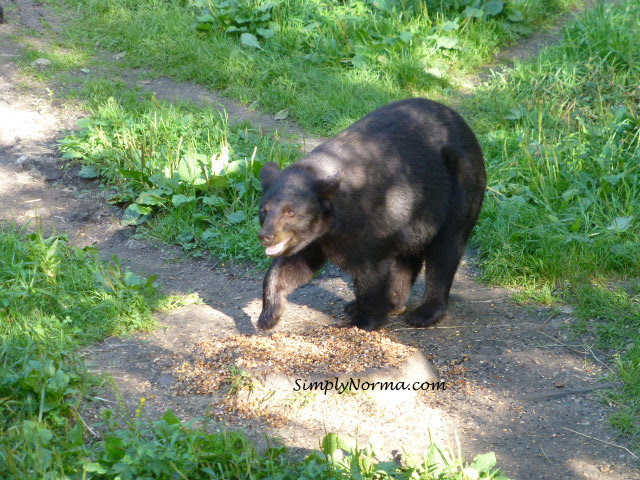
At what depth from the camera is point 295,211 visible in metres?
5.05

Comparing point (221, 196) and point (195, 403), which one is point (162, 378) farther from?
point (221, 196)

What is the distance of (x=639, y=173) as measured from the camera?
6.98 m

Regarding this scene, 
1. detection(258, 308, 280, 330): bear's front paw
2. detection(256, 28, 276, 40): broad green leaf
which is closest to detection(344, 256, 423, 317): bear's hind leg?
detection(258, 308, 280, 330): bear's front paw

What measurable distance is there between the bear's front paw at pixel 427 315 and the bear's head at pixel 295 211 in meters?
1.12

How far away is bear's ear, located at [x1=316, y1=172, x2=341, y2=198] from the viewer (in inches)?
201

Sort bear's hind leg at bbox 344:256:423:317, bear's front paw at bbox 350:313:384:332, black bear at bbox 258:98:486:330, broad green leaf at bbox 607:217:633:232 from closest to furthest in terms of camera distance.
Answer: black bear at bbox 258:98:486:330, bear's front paw at bbox 350:313:384:332, bear's hind leg at bbox 344:256:423:317, broad green leaf at bbox 607:217:633:232

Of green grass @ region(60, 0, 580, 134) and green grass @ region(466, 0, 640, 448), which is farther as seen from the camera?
green grass @ region(60, 0, 580, 134)

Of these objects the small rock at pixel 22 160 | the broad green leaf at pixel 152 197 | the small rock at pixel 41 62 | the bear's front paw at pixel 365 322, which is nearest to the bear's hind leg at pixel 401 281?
the bear's front paw at pixel 365 322

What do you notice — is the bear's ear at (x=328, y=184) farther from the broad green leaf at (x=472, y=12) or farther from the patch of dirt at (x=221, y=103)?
the broad green leaf at (x=472, y=12)

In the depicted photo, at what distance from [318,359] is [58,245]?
2.56 m

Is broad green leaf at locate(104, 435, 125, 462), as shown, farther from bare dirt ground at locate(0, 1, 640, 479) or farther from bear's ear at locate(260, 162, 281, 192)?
bear's ear at locate(260, 162, 281, 192)

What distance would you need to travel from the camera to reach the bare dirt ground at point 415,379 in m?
4.40

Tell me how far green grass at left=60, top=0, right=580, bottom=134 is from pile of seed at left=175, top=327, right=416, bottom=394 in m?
3.87

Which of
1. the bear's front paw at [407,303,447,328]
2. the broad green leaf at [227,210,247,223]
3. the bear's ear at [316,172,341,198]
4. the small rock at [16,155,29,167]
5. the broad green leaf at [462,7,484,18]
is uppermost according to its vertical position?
the bear's ear at [316,172,341,198]
